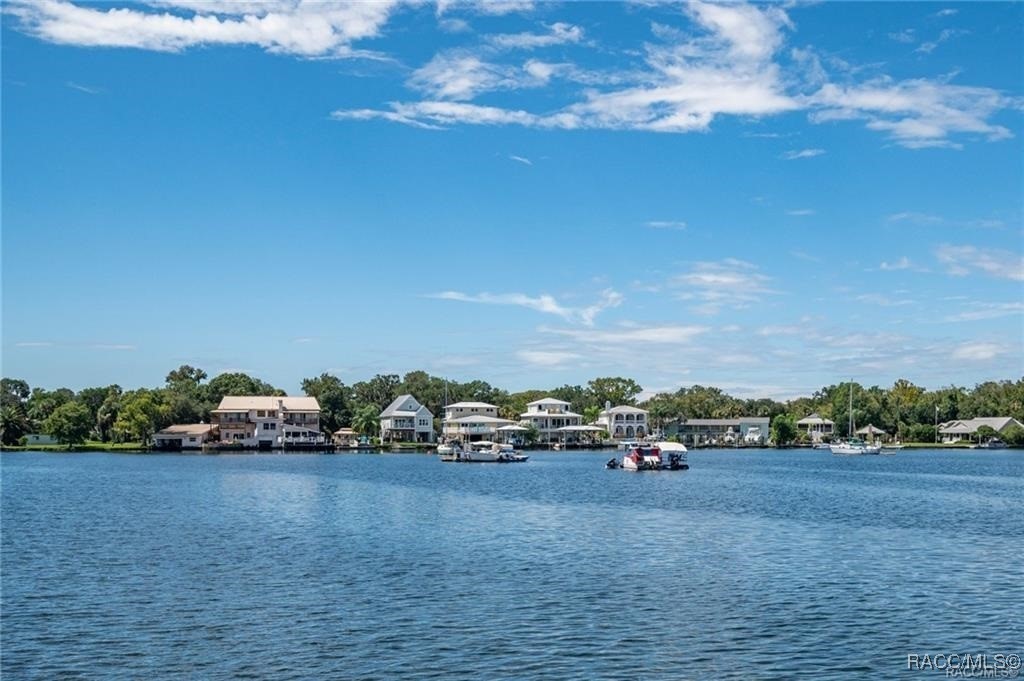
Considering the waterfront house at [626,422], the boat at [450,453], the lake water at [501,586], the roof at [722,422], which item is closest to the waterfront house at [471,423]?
the waterfront house at [626,422]

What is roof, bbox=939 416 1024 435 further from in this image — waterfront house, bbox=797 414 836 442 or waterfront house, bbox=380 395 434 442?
waterfront house, bbox=380 395 434 442

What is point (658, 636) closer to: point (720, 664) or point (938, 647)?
point (720, 664)

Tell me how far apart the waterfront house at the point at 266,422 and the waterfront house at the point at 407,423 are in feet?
47.7

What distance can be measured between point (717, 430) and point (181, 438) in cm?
9385

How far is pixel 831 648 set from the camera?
68.7 feet

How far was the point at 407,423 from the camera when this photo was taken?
502ft

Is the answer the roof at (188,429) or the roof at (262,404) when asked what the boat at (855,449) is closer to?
the roof at (262,404)

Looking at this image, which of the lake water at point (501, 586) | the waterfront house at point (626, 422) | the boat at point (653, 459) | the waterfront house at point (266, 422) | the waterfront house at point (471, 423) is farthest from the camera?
the waterfront house at point (626, 422)

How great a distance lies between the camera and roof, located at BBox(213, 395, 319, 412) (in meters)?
138

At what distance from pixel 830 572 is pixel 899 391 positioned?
182 metres

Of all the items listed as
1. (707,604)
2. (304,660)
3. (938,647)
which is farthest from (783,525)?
(304,660)

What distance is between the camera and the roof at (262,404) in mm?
138125

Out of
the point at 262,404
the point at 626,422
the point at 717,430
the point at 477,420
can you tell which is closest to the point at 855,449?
the point at 717,430

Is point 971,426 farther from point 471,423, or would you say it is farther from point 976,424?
point 471,423
